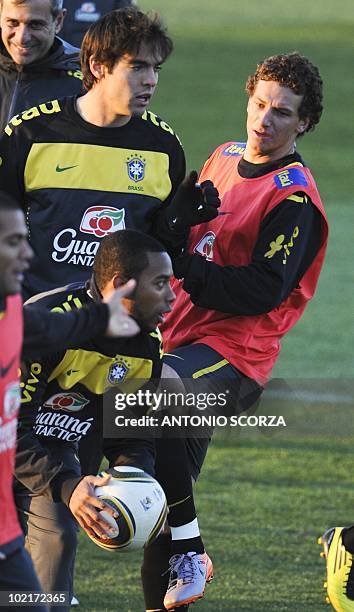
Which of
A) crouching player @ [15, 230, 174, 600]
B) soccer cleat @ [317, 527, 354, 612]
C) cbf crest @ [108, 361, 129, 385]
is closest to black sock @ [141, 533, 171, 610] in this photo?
crouching player @ [15, 230, 174, 600]

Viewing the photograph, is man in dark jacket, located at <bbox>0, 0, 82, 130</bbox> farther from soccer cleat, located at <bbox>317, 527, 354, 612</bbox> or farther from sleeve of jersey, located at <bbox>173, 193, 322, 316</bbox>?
soccer cleat, located at <bbox>317, 527, 354, 612</bbox>

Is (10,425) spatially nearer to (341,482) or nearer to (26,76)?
(26,76)

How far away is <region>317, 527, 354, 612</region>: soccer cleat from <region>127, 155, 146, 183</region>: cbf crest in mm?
2002

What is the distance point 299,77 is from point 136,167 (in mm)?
945

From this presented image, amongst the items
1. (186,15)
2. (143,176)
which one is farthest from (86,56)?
(186,15)

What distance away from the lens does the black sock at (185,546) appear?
5715 millimetres

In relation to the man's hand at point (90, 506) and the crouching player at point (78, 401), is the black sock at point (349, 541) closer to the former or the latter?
the crouching player at point (78, 401)

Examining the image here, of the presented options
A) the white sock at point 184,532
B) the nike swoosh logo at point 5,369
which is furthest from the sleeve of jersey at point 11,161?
the white sock at point 184,532

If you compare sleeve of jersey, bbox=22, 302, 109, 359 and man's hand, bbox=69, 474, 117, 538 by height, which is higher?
sleeve of jersey, bbox=22, 302, 109, 359

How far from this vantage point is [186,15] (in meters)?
36.9

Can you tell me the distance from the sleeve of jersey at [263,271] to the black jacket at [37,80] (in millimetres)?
1314

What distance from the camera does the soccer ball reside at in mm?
5008

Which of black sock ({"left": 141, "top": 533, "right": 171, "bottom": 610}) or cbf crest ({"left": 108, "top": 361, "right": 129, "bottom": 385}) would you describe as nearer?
cbf crest ({"left": 108, "top": 361, "right": 129, "bottom": 385})

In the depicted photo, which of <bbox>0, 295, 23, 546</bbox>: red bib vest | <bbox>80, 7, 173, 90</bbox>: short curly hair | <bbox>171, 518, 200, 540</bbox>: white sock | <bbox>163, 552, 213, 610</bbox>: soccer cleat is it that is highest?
<bbox>80, 7, 173, 90</bbox>: short curly hair
